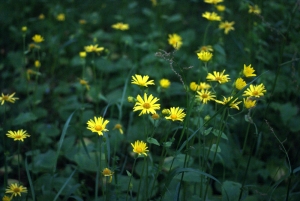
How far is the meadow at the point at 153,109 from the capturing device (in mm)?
1721

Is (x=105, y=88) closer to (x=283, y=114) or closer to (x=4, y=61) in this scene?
(x=4, y=61)

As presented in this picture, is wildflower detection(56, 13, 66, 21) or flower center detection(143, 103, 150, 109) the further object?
wildflower detection(56, 13, 66, 21)

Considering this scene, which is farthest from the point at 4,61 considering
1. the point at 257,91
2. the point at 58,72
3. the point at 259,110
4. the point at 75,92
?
the point at 257,91

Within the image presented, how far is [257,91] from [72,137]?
4.22 feet

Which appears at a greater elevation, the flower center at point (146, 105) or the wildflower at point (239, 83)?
the wildflower at point (239, 83)

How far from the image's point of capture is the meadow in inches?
67.7

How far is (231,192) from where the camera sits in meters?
1.89

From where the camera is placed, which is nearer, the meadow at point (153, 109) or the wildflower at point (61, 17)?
the meadow at point (153, 109)

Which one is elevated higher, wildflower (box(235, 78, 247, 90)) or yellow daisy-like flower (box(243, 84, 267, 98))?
wildflower (box(235, 78, 247, 90))

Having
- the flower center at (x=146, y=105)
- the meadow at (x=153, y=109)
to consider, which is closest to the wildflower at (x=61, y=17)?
the meadow at (x=153, y=109)

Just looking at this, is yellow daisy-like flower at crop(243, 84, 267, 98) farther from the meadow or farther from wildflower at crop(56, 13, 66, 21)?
wildflower at crop(56, 13, 66, 21)

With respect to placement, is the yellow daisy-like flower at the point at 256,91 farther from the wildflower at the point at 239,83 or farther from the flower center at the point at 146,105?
the flower center at the point at 146,105

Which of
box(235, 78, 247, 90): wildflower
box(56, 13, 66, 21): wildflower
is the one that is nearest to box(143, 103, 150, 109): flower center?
box(235, 78, 247, 90): wildflower

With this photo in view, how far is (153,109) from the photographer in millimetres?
1637
